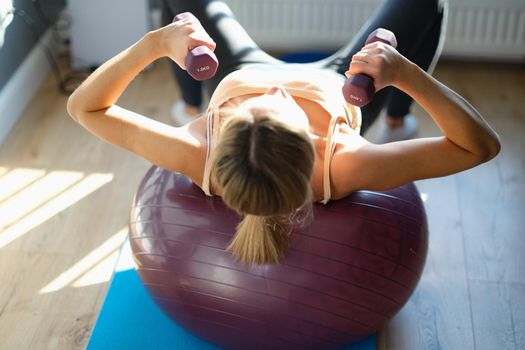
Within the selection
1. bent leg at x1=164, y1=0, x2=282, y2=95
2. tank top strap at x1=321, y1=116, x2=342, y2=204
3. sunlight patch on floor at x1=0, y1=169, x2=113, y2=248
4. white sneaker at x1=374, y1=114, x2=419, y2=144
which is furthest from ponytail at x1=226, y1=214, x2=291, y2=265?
white sneaker at x1=374, y1=114, x2=419, y2=144

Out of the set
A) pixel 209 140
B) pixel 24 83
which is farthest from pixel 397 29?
pixel 24 83

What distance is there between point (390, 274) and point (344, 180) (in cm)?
22

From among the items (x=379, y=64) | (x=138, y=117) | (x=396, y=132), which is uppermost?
(x=379, y=64)

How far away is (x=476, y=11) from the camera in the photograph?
271cm

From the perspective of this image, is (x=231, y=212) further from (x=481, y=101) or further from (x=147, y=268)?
(x=481, y=101)

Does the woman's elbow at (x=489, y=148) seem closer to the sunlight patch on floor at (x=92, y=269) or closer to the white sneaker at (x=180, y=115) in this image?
the sunlight patch on floor at (x=92, y=269)

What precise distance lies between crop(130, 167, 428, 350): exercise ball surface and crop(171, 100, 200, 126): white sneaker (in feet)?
2.75

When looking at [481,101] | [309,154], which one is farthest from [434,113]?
[481,101]

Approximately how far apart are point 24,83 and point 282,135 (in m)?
1.67

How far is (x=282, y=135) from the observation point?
4.08 feet

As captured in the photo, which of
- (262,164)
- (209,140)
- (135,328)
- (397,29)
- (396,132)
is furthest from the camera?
(396,132)

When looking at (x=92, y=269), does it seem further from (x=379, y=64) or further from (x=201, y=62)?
(x=379, y=64)

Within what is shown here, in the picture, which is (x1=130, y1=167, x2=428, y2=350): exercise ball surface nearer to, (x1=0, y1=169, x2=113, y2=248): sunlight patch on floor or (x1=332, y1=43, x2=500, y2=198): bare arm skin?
(x1=332, y1=43, x2=500, y2=198): bare arm skin

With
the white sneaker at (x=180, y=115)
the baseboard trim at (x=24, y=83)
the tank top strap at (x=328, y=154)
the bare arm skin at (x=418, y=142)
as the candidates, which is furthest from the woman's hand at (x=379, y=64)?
the baseboard trim at (x=24, y=83)
